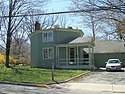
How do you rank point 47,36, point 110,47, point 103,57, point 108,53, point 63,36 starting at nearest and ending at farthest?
point 47,36 → point 63,36 → point 108,53 → point 103,57 → point 110,47

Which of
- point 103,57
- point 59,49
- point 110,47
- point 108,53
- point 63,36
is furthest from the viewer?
point 110,47

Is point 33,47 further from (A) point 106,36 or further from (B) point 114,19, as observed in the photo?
(B) point 114,19

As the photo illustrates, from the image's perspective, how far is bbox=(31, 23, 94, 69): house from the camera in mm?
39312

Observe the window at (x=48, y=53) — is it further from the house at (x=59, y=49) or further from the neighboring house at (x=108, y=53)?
the neighboring house at (x=108, y=53)

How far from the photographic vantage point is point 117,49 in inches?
1800

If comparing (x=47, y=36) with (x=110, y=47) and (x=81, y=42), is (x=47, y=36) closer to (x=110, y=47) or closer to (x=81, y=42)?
(x=81, y=42)

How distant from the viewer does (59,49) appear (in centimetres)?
4044

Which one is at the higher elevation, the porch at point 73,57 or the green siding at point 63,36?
the green siding at point 63,36

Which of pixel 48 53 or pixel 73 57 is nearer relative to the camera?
pixel 48 53

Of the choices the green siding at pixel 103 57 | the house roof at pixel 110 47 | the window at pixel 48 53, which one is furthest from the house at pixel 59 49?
the house roof at pixel 110 47

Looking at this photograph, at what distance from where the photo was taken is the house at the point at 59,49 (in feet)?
129

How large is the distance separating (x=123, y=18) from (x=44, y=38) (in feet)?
52.0

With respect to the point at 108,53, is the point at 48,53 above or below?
above

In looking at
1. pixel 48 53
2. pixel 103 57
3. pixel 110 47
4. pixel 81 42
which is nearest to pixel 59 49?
pixel 48 53
